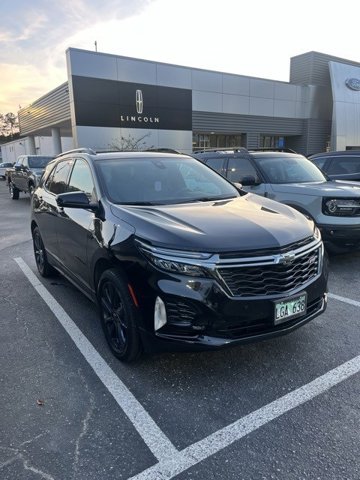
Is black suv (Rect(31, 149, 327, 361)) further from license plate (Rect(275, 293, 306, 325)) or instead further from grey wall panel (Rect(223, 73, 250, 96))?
grey wall panel (Rect(223, 73, 250, 96))

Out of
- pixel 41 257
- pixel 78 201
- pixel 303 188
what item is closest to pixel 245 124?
pixel 303 188

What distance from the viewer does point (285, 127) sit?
30109 mm

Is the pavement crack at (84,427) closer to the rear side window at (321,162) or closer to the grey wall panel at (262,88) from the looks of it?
the rear side window at (321,162)

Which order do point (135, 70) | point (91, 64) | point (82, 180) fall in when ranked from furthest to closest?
point (135, 70) → point (91, 64) → point (82, 180)

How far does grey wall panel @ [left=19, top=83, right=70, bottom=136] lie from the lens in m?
23.1

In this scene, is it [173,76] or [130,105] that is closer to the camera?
[130,105]

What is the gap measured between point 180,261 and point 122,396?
1.11m

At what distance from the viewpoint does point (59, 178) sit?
486 centimetres

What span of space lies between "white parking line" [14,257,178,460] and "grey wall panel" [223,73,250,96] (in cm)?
2539

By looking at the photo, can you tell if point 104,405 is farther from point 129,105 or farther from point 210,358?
point 129,105

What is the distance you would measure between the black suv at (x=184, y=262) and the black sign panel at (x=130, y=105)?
1915cm

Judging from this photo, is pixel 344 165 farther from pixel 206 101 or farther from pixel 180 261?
pixel 206 101

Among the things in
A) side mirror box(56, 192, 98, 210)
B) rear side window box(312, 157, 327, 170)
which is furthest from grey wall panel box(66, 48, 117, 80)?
side mirror box(56, 192, 98, 210)

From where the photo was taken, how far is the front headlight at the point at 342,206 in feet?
18.2
